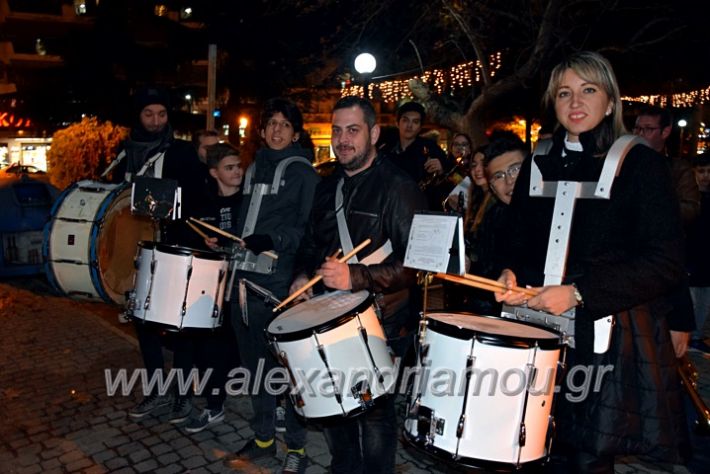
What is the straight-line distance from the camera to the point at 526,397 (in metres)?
2.32

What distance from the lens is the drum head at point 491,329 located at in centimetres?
229

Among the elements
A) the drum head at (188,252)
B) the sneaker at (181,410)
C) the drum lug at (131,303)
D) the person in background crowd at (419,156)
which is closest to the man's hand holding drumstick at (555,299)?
the drum head at (188,252)

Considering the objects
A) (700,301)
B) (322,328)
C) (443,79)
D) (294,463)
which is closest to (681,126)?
(443,79)

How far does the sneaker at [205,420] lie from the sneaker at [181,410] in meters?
0.12

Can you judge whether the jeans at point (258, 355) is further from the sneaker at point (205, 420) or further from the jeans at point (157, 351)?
the jeans at point (157, 351)

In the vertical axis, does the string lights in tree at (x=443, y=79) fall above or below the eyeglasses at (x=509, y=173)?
above

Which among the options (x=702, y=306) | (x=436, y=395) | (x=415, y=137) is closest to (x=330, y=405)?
(x=436, y=395)

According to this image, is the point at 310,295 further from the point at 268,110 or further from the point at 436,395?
the point at 268,110

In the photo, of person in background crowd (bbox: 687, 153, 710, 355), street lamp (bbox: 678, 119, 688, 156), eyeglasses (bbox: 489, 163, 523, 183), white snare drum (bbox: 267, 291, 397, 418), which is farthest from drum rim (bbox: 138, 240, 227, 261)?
street lamp (bbox: 678, 119, 688, 156)

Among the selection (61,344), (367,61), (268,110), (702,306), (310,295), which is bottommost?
(61,344)

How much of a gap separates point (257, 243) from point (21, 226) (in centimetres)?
681

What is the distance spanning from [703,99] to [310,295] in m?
14.8

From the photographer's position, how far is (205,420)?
4.42m

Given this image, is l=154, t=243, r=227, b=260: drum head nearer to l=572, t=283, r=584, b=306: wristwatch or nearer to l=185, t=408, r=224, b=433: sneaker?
l=185, t=408, r=224, b=433: sneaker
